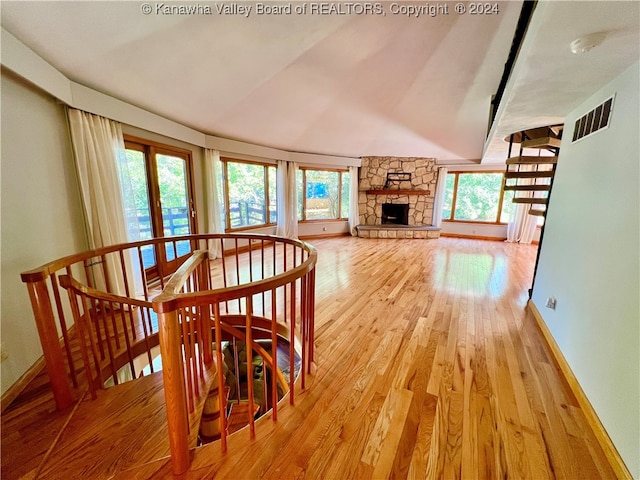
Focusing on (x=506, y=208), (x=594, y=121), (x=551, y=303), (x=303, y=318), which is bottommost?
(x=551, y=303)

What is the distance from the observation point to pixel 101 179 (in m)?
2.53

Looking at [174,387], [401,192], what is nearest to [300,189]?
[401,192]

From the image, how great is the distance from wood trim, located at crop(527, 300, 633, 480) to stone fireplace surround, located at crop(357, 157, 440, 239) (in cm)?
492

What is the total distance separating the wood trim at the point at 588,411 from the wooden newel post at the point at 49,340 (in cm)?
291

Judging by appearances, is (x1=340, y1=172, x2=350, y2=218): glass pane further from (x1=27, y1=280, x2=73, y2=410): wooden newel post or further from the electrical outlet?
(x1=27, y1=280, x2=73, y2=410): wooden newel post

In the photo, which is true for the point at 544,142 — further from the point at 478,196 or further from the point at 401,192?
the point at 478,196

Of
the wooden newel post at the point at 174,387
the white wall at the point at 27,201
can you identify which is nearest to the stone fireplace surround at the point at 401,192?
the white wall at the point at 27,201

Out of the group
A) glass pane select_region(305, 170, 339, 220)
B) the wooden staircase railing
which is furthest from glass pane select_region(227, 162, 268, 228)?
the wooden staircase railing

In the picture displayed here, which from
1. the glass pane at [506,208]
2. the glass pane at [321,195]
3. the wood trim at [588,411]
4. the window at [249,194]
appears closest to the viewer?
the wood trim at [588,411]

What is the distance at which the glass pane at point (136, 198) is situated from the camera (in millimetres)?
2840

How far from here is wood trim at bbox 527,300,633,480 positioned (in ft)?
3.96

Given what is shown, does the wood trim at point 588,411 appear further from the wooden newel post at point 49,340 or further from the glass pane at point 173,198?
the glass pane at point 173,198

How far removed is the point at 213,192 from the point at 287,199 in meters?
2.01

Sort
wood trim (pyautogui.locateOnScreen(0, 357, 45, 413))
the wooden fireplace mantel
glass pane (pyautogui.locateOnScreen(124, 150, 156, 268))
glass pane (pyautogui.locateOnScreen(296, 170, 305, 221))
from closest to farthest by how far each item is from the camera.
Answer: wood trim (pyautogui.locateOnScreen(0, 357, 45, 413)), glass pane (pyautogui.locateOnScreen(124, 150, 156, 268)), glass pane (pyautogui.locateOnScreen(296, 170, 305, 221)), the wooden fireplace mantel
